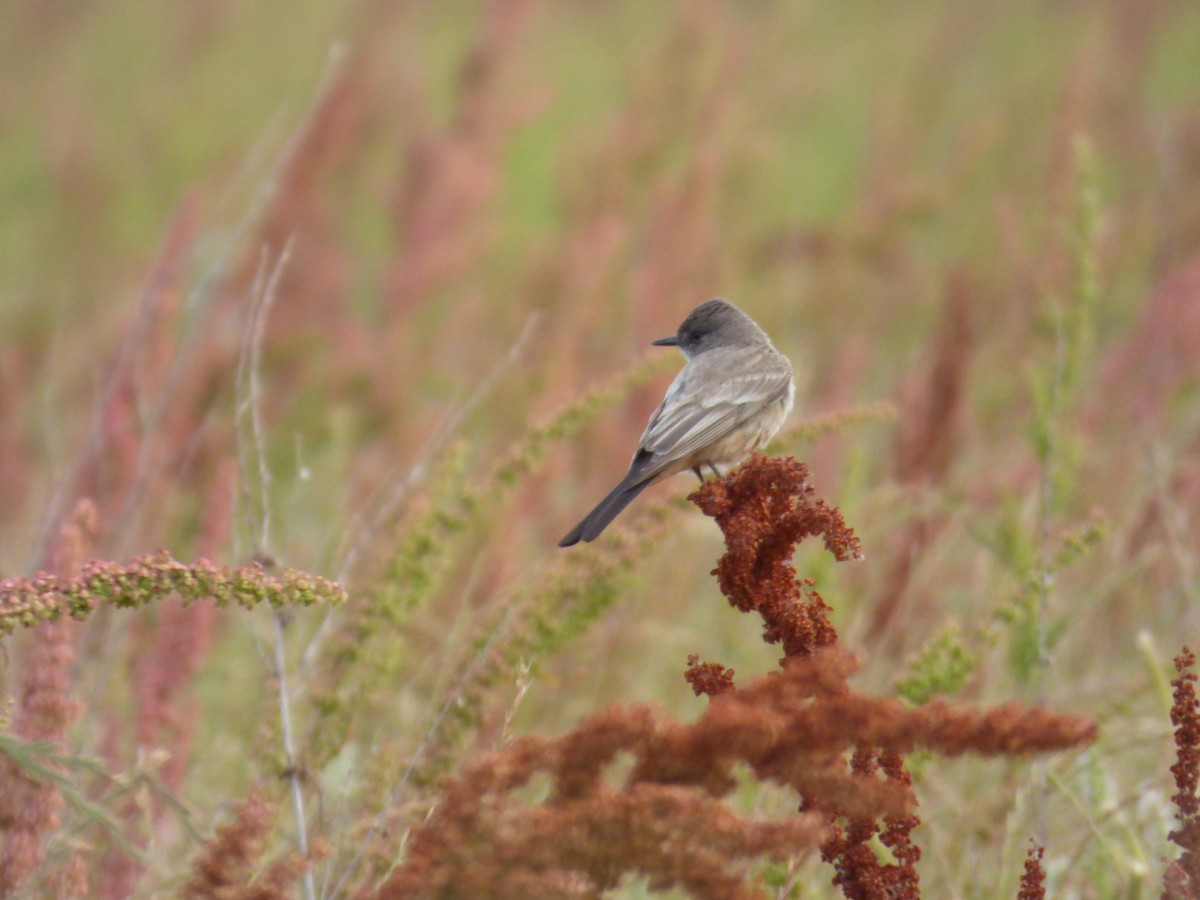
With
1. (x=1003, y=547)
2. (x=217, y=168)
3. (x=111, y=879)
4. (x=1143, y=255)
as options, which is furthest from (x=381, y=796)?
(x=1143, y=255)

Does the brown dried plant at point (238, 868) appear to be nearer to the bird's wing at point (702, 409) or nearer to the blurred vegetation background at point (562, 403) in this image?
the blurred vegetation background at point (562, 403)

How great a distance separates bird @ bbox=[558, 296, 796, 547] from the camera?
2982mm

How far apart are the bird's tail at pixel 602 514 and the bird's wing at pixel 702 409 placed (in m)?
0.06

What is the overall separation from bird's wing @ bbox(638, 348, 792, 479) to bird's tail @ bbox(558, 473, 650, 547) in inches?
2.3

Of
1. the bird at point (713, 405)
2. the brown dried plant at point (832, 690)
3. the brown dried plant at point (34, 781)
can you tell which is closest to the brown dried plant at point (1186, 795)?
the brown dried plant at point (832, 690)

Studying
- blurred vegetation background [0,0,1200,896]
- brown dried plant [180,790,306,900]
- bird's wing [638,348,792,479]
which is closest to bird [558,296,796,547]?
bird's wing [638,348,792,479]

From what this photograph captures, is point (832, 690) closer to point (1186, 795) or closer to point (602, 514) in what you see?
point (1186, 795)

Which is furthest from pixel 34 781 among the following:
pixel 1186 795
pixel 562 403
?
pixel 1186 795

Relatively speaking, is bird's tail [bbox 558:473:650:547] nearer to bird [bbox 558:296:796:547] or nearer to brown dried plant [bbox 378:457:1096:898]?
bird [bbox 558:296:796:547]

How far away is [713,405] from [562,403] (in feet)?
1.88

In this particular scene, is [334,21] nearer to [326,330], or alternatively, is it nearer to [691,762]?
[326,330]

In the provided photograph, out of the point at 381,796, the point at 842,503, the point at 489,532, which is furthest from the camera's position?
the point at 489,532

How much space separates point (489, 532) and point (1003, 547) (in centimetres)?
168

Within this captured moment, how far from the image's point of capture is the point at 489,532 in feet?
14.0
